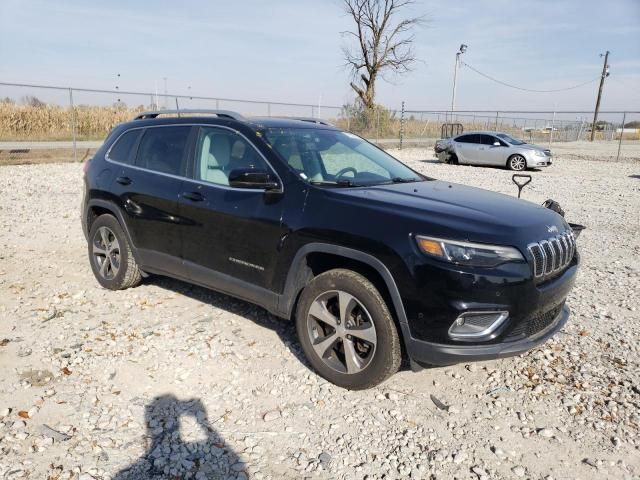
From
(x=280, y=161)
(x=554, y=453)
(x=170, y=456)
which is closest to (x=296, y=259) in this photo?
(x=280, y=161)

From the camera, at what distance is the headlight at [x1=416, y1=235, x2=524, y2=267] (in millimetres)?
2910

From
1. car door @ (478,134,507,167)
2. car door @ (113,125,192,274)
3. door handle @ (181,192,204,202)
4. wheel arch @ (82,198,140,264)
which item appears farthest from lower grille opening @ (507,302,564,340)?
car door @ (478,134,507,167)

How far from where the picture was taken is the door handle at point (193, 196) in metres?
4.05

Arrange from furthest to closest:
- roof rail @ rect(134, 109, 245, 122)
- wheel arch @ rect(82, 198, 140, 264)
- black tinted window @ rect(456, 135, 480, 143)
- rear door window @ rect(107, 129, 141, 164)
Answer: black tinted window @ rect(456, 135, 480, 143)
rear door window @ rect(107, 129, 141, 164)
wheel arch @ rect(82, 198, 140, 264)
roof rail @ rect(134, 109, 245, 122)

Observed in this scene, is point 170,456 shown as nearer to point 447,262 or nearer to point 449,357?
point 449,357

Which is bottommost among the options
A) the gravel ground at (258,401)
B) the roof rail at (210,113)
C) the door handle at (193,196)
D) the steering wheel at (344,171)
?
the gravel ground at (258,401)

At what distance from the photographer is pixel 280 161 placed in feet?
12.3

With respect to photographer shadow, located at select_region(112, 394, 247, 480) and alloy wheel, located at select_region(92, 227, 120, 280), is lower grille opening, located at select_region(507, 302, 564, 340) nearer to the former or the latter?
photographer shadow, located at select_region(112, 394, 247, 480)

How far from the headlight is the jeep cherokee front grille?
0.19 metres

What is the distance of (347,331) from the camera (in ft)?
10.8

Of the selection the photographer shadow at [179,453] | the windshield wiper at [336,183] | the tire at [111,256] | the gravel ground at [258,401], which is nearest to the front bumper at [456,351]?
the gravel ground at [258,401]

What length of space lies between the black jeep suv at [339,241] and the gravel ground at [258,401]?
0.34 meters

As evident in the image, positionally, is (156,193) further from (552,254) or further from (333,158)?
(552,254)

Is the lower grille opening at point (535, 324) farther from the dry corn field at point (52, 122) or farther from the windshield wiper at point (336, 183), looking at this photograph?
the dry corn field at point (52, 122)
